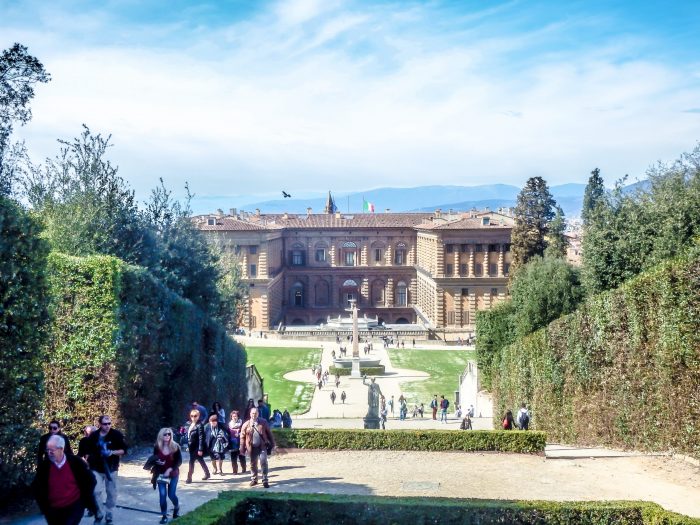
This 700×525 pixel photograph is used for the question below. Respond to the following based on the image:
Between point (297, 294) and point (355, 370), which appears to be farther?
point (297, 294)

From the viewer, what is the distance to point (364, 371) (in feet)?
152

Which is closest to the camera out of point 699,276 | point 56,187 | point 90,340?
point 699,276

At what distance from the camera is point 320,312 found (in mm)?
84062

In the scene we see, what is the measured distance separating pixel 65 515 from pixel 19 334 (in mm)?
4025

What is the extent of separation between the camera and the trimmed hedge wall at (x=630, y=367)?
14.3 metres

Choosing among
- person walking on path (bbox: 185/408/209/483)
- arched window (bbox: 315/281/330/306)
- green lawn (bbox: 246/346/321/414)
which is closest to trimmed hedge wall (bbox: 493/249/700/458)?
person walking on path (bbox: 185/408/209/483)

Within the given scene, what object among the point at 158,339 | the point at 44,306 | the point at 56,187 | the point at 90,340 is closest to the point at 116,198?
the point at 56,187

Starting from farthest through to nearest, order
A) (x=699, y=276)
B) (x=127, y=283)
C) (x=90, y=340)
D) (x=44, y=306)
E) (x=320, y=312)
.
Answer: (x=320, y=312) < (x=127, y=283) < (x=90, y=340) < (x=699, y=276) < (x=44, y=306)

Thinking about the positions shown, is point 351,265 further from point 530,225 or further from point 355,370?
point 355,370

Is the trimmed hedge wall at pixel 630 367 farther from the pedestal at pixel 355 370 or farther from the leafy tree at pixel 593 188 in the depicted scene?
the leafy tree at pixel 593 188

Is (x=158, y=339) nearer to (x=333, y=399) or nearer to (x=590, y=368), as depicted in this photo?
(x=590, y=368)

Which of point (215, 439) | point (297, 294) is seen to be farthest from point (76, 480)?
point (297, 294)

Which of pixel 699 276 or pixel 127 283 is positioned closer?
pixel 699 276

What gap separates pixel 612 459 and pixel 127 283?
12.1 meters
